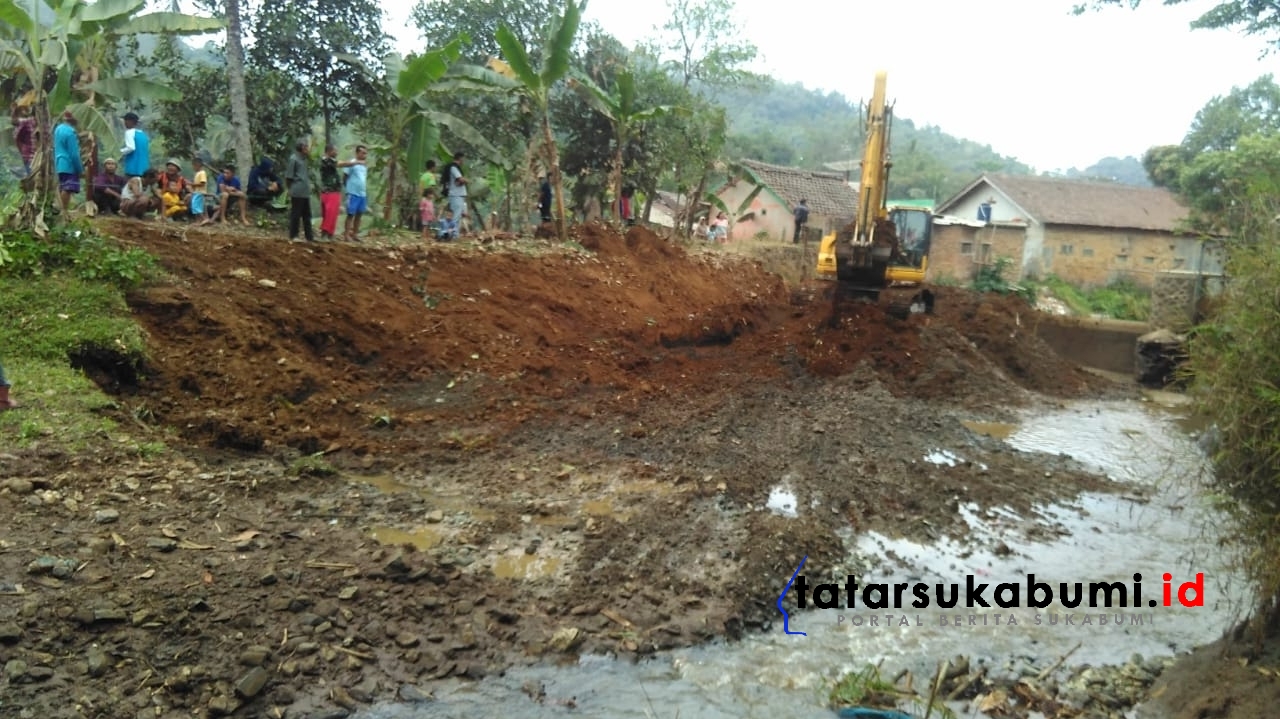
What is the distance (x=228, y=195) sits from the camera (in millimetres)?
13039

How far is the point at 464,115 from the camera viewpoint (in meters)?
20.3

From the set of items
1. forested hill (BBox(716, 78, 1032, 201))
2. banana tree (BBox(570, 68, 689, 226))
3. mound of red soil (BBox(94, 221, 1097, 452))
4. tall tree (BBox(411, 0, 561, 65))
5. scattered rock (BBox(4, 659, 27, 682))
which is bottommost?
scattered rock (BBox(4, 659, 27, 682))

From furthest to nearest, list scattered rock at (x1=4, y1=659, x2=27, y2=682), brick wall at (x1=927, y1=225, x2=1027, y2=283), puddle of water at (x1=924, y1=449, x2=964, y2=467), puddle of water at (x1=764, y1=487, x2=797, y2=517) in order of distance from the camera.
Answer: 1. brick wall at (x1=927, y1=225, x2=1027, y2=283)
2. puddle of water at (x1=924, y1=449, x2=964, y2=467)
3. puddle of water at (x1=764, y1=487, x2=797, y2=517)
4. scattered rock at (x1=4, y1=659, x2=27, y2=682)

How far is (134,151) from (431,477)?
7.70 m

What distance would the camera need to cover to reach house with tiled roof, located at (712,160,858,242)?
31.8m

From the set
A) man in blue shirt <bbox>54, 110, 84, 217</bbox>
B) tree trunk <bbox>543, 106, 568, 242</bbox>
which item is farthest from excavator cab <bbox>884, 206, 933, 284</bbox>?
man in blue shirt <bbox>54, 110, 84, 217</bbox>

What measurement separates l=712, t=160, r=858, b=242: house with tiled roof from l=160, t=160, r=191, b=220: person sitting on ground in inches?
807

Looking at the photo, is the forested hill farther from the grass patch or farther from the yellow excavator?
the grass patch

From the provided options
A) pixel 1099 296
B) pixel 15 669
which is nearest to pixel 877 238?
pixel 15 669

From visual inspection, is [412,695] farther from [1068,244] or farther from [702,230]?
[1068,244]

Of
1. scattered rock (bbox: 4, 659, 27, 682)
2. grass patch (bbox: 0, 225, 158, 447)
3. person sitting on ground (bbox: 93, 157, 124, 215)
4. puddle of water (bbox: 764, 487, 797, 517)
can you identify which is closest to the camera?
scattered rock (bbox: 4, 659, 27, 682)

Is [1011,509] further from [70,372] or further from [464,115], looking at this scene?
[464,115]

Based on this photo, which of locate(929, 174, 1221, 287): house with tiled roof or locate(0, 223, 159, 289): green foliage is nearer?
locate(0, 223, 159, 289): green foliage

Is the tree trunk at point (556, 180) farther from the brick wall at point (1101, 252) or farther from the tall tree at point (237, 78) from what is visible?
the brick wall at point (1101, 252)
